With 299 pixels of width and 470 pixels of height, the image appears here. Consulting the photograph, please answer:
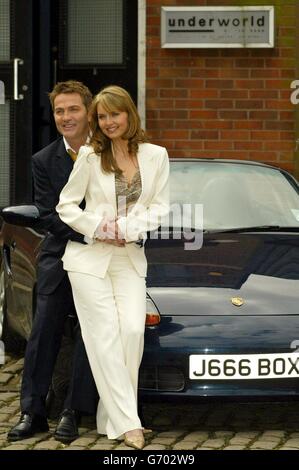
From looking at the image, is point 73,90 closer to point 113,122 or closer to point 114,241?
point 113,122

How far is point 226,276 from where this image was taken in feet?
19.5

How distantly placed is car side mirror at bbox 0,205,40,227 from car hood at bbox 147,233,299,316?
62 centimetres

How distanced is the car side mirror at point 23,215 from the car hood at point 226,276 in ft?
2.03

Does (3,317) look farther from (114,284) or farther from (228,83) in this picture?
(228,83)

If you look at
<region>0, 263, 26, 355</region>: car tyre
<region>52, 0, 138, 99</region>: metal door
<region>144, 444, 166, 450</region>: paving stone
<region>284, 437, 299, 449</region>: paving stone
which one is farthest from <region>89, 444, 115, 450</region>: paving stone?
<region>52, 0, 138, 99</region>: metal door

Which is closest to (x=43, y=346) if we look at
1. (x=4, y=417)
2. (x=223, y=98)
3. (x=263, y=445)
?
(x=4, y=417)

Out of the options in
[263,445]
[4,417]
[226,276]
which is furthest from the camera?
[4,417]

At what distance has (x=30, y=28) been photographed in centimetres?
1182

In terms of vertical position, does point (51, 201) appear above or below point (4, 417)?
above

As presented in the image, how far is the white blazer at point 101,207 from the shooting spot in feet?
18.1

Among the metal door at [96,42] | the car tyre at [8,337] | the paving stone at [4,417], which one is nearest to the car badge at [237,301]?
the paving stone at [4,417]

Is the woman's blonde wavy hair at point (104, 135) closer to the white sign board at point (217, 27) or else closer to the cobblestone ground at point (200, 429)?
the cobblestone ground at point (200, 429)

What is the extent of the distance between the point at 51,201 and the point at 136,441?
3.95 ft
